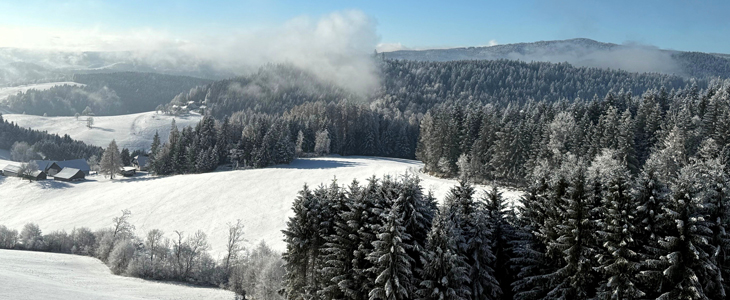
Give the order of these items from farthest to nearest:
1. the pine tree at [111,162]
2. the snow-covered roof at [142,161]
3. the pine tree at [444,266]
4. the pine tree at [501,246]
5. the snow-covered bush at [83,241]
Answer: the snow-covered roof at [142,161]
the pine tree at [111,162]
the snow-covered bush at [83,241]
the pine tree at [501,246]
the pine tree at [444,266]

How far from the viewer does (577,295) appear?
972 inches

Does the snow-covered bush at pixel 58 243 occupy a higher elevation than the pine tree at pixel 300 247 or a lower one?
lower

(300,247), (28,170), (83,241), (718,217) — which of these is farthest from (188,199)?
(718,217)

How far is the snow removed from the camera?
31250 millimetres

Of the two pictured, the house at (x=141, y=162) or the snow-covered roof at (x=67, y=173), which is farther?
the house at (x=141, y=162)

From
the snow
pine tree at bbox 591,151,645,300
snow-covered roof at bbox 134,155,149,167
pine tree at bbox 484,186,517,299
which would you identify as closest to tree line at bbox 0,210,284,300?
the snow

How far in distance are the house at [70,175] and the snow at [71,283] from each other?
167ft

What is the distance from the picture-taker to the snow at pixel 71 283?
3125 cm

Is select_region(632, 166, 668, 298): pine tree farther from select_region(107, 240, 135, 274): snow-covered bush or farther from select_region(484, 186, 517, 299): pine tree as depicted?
select_region(107, 240, 135, 274): snow-covered bush

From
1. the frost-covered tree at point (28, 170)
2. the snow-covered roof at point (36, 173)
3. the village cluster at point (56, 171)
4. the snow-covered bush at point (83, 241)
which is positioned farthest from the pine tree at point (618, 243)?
the frost-covered tree at point (28, 170)

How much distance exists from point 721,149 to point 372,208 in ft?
166

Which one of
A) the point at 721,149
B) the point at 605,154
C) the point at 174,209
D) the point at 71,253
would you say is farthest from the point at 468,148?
the point at 71,253

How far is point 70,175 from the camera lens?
9538cm

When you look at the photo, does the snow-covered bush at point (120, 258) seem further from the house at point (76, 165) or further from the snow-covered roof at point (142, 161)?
the snow-covered roof at point (142, 161)
